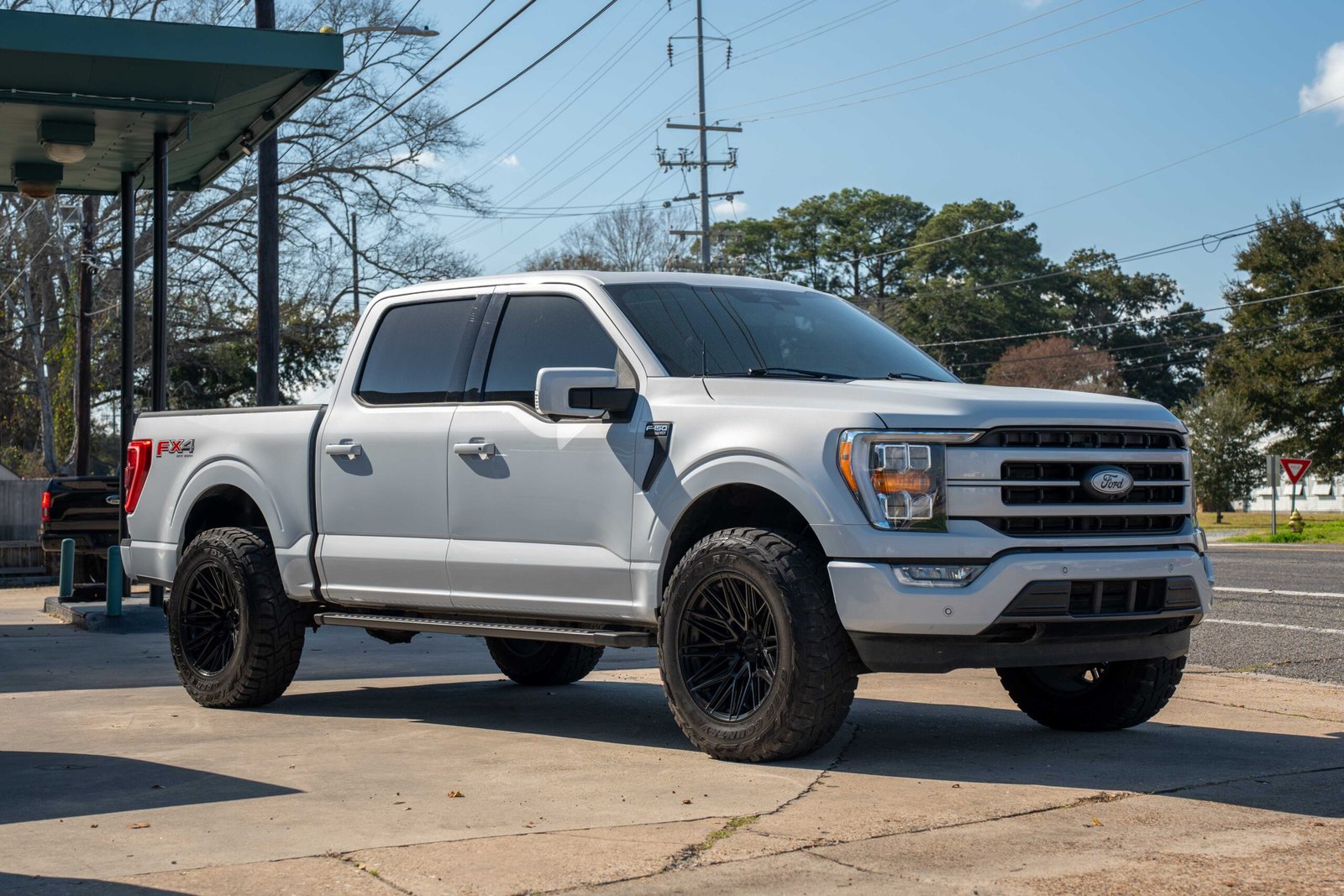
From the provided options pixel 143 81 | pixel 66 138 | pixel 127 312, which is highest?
pixel 143 81

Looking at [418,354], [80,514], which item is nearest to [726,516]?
[418,354]

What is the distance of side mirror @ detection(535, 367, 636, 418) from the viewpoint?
6.91m

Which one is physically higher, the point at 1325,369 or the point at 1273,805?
the point at 1325,369

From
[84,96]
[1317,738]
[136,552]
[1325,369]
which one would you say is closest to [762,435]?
[1317,738]

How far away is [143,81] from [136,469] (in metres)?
4.52

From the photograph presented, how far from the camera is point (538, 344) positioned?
7.71 metres

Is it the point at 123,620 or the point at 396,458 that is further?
the point at 123,620

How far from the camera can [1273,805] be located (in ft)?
18.7

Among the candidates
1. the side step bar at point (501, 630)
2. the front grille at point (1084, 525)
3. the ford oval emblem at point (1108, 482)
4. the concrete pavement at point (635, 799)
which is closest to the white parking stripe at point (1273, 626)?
the concrete pavement at point (635, 799)

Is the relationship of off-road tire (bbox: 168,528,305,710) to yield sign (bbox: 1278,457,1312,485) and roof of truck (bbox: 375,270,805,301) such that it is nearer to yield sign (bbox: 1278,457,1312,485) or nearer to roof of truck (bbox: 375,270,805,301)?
roof of truck (bbox: 375,270,805,301)

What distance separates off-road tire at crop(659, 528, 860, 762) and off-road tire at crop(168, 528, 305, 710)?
289 centimetres

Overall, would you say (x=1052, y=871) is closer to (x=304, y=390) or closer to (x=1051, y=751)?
(x=1051, y=751)

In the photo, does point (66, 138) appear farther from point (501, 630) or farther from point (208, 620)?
point (501, 630)

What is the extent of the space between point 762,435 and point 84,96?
8930 mm
